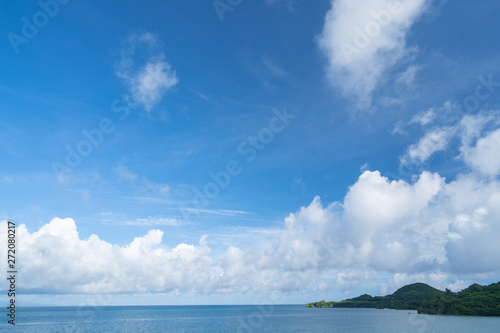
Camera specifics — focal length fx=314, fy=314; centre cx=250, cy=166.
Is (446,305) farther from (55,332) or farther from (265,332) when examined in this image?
(55,332)

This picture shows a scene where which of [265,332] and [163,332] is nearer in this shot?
[265,332]

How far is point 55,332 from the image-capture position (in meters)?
110

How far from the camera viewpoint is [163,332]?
110688 millimetres

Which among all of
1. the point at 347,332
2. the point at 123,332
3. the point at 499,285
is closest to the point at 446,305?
the point at 499,285

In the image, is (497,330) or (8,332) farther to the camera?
(8,332)

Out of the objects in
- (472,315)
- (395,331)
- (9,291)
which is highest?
(9,291)

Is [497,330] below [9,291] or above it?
below

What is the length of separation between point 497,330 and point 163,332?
105 metres

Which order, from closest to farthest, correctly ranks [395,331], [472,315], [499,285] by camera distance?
[395,331] → [472,315] → [499,285]

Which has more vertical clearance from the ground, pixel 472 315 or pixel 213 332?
pixel 213 332

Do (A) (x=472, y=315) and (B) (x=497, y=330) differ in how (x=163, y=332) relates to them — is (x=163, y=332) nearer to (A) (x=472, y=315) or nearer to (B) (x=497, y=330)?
(B) (x=497, y=330)

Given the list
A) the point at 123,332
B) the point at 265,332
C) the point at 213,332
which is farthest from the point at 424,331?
the point at 123,332

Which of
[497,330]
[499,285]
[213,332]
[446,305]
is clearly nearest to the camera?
[497,330]

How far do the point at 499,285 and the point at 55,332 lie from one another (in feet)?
693
